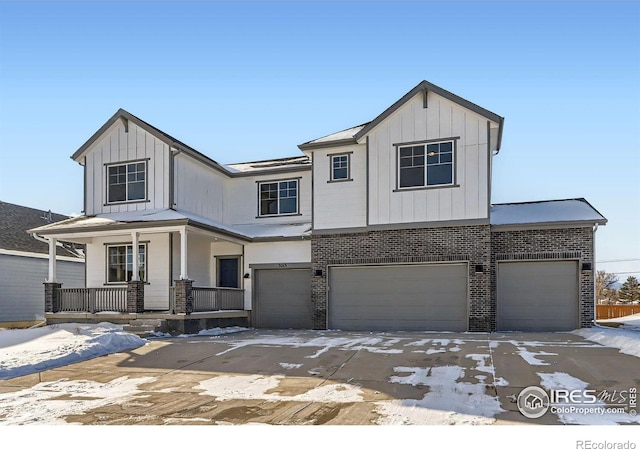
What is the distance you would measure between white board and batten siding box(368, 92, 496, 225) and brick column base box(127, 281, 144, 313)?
7757mm

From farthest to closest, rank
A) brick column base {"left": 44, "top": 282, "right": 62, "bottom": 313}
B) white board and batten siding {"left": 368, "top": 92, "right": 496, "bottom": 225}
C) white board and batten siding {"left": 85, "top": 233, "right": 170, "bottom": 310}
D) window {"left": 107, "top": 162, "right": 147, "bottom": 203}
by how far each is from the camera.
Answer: window {"left": 107, "top": 162, "right": 147, "bottom": 203}
white board and batten siding {"left": 85, "top": 233, "right": 170, "bottom": 310}
brick column base {"left": 44, "top": 282, "right": 62, "bottom": 313}
white board and batten siding {"left": 368, "top": 92, "right": 496, "bottom": 225}

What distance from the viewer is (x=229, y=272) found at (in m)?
19.5

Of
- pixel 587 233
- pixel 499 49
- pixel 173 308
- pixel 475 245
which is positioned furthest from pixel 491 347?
pixel 173 308

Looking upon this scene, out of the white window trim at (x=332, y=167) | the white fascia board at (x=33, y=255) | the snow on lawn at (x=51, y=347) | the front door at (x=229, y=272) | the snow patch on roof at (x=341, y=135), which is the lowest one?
the snow on lawn at (x=51, y=347)

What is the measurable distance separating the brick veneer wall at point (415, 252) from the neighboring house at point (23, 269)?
1296 centimetres

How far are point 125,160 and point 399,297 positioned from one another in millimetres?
10901

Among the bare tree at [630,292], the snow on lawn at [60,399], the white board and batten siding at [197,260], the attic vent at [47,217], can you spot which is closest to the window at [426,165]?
the white board and batten siding at [197,260]

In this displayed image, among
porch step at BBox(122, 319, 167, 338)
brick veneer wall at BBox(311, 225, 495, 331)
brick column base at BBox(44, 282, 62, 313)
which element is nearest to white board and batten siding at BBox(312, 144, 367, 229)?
brick veneer wall at BBox(311, 225, 495, 331)

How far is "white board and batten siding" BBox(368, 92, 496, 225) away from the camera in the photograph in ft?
51.8

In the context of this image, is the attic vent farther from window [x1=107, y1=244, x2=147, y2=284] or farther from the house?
window [x1=107, y1=244, x2=147, y2=284]

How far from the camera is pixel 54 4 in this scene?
1253cm

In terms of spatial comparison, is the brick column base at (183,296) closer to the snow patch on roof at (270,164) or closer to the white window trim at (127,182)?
the white window trim at (127,182)

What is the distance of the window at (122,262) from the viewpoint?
1833cm

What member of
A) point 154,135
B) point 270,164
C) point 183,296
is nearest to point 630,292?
point 270,164
